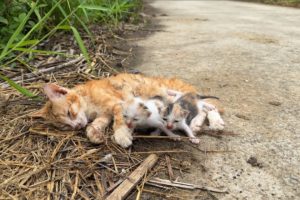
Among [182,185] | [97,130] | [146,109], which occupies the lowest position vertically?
[182,185]

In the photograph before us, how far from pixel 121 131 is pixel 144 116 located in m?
0.23

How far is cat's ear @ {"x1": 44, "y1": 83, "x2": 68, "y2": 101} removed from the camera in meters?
2.96

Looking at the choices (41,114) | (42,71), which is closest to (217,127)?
(41,114)

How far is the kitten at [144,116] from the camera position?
9.26 ft

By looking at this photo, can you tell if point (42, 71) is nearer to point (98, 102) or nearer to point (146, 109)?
point (98, 102)

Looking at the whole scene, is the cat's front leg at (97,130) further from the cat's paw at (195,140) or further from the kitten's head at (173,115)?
the cat's paw at (195,140)

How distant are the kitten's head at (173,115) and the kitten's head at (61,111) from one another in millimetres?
660

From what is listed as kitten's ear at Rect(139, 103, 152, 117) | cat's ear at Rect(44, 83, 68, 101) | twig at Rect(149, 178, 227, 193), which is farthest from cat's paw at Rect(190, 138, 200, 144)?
cat's ear at Rect(44, 83, 68, 101)

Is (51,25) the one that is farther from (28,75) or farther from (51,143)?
(51,143)

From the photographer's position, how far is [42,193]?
2.18m

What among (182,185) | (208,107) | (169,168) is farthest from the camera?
(208,107)

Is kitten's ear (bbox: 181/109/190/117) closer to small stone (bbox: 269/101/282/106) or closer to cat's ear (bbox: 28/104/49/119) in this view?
small stone (bbox: 269/101/282/106)

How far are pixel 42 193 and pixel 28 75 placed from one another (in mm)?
1750

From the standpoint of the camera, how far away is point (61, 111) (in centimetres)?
300
